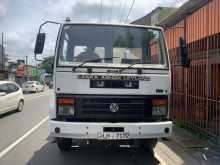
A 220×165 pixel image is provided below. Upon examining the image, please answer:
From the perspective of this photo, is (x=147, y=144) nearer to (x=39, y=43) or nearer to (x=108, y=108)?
(x=108, y=108)

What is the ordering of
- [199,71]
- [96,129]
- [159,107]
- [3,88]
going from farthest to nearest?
[3,88] < [199,71] < [159,107] < [96,129]

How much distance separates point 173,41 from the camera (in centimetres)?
1170

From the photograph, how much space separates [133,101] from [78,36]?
1663mm

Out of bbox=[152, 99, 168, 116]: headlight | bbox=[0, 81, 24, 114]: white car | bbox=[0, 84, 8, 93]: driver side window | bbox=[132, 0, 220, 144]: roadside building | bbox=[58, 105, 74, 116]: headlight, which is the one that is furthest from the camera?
bbox=[0, 84, 8, 93]: driver side window

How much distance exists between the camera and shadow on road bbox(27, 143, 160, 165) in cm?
671

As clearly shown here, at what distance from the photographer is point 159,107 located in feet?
21.0

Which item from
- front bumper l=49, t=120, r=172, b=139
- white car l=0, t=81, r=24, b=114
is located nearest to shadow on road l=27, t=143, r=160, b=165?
front bumper l=49, t=120, r=172, b=139

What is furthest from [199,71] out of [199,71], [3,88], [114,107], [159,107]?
[3,88]

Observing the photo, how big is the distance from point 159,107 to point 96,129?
125 centimetres

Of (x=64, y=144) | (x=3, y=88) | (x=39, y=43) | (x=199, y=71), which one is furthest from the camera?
(x=3, y=88)

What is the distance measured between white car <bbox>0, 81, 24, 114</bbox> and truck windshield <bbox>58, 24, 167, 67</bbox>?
828 cm

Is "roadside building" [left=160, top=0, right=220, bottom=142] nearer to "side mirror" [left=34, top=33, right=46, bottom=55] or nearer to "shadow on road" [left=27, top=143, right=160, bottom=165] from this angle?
"shadow on road" [left=27, top=143, right=160, bottom=165]

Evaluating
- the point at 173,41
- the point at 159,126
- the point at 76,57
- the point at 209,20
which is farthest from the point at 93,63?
the point at 173,41

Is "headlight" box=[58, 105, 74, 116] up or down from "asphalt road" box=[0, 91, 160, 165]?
up
